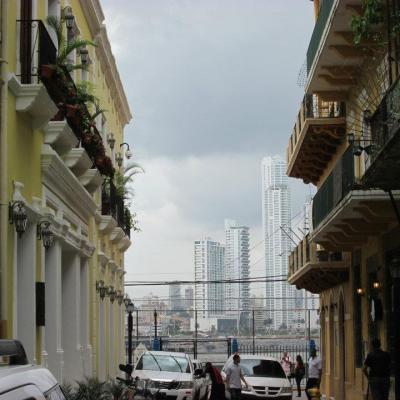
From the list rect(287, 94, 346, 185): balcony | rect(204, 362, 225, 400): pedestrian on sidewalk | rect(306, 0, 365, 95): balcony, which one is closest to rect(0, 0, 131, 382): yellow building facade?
rect(204, 362, 225, 400): pedestrian on sidewalk

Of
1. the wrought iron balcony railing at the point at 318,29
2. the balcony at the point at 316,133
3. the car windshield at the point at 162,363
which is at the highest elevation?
the wrought iron balcony railing at the point at 318,29

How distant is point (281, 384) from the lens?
2747 cm

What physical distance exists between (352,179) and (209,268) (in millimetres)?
62596

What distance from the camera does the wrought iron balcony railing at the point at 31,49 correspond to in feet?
46.4

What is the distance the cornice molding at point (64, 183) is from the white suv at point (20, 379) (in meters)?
10.8

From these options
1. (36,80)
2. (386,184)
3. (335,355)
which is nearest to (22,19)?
(36,80)

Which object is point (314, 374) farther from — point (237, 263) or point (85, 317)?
point (237, 263)

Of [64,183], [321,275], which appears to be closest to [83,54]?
[64,183]

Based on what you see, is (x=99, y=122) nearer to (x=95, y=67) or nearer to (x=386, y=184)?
(x=95, y=67)

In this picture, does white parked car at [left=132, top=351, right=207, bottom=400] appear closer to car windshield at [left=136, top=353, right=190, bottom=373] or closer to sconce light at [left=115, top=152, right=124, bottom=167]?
car windshield at [left=136, top=353, right=190, bottom=373]

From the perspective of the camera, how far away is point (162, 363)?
25.9 meters

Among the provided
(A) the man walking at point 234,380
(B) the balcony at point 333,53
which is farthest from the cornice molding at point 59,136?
(A) the man walking at point 234,380

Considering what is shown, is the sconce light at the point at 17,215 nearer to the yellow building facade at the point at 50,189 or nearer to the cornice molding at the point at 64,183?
the yellow building facade at the point at 50,189

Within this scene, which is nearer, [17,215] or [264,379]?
[17,215]
